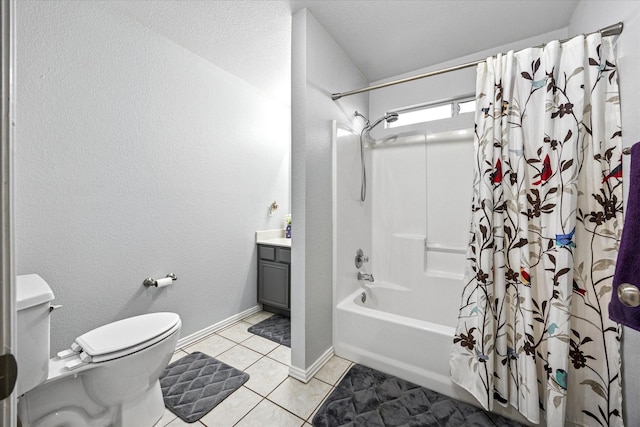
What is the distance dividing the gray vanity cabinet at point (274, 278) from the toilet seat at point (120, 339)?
3.81ft

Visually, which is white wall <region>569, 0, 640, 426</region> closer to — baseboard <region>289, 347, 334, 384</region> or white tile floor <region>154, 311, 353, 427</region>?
white tile floor <region>154, 311, 353, 427</region>

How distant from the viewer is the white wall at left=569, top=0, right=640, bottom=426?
3.48 ft

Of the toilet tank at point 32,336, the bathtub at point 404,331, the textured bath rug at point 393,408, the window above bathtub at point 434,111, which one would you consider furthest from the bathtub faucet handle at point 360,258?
the toilet tank at point 32,336

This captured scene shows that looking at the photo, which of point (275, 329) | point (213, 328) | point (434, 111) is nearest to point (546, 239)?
point (434, 111)

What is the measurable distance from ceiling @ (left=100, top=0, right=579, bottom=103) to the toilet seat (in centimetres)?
197

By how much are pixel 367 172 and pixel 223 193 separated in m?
1.37

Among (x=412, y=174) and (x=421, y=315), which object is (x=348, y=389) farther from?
(x=412, y=174)

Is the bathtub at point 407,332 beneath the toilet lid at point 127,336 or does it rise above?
beneath

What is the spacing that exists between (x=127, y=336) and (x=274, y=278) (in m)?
1.41

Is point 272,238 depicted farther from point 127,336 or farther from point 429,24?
point 429,24

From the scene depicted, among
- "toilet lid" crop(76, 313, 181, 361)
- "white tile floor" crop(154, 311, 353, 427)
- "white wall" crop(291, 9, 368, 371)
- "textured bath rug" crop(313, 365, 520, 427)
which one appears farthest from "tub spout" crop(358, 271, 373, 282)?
"toilet lid" crop(76, 313, 181, 361)

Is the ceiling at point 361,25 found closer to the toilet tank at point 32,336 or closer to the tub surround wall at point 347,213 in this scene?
the tub surround wall at point 347,213

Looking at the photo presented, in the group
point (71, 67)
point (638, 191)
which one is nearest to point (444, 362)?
point (638, 191)

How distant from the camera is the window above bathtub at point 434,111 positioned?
7.27 feet
